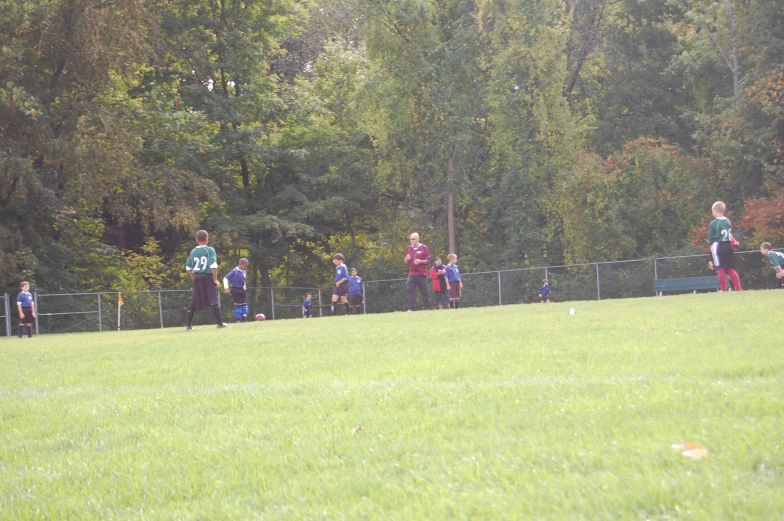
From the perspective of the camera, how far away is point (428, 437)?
4633mm

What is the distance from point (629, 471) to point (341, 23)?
4728 cm

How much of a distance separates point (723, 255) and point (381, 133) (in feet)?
78.7

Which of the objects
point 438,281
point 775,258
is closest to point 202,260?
point 438,281

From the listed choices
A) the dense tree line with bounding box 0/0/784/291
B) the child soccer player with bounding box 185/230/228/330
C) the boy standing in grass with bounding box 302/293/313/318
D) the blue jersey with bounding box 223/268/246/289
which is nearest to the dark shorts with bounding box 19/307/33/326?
the dense tree line with bounding box 0/0/784/291

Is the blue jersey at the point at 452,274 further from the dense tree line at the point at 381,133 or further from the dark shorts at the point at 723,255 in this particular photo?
the dense tree line at the point at 381,133

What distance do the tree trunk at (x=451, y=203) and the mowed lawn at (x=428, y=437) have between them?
1273 inches

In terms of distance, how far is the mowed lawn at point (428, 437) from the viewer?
3.48m

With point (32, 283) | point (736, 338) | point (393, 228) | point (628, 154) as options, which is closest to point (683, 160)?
point (628, 154)

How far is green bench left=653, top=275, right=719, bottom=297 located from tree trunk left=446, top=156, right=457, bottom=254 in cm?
1225

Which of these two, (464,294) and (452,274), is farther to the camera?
(464,294)

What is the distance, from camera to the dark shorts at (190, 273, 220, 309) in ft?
61.8

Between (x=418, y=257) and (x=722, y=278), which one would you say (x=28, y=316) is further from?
(x=722, y=278)

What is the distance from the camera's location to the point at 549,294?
34.1 metres

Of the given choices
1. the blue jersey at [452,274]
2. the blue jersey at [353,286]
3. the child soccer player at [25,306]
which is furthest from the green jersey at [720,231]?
the child soccer player at [25,306]
